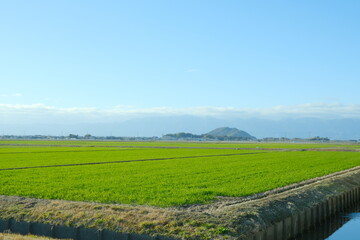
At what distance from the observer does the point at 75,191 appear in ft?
64.9

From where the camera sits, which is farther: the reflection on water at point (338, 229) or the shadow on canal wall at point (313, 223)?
the reflection on water at point (338, 229)

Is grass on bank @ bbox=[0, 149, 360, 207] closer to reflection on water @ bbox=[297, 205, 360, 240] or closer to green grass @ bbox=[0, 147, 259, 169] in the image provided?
reflection on water @ bbox=[297, 205, 360, 240]

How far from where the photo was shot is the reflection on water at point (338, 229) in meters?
17.0

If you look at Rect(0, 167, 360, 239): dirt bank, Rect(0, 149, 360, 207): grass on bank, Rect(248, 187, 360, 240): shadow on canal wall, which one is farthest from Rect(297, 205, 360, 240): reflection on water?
Rect(0, 149, 360, 207): grass on bank

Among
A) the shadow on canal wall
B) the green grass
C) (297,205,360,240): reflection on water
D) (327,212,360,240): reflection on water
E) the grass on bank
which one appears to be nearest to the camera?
the shadow on canal wall

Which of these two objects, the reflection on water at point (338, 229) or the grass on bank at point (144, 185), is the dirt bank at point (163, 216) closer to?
the reflection on water at point (338, 229)

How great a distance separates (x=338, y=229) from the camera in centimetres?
1839

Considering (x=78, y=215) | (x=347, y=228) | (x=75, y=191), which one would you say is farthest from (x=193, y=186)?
(x=78, y=215)

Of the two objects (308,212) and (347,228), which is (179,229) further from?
(347,228)

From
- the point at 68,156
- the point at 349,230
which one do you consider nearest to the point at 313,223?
the point at 349,230

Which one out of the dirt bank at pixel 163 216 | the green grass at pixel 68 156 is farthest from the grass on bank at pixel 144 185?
the green grass at pixel 68 156

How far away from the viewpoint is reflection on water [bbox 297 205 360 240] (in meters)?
17.0

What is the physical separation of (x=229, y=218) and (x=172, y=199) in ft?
15.1

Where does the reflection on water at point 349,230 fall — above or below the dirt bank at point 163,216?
below
